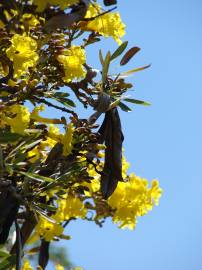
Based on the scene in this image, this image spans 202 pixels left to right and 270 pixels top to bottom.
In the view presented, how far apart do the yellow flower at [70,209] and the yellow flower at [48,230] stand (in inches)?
5.1

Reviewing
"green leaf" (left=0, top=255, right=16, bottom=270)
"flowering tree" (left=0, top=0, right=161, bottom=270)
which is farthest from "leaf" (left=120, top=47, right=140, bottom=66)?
"green leaf" (left=0, top=255, right=16, bottom=270)

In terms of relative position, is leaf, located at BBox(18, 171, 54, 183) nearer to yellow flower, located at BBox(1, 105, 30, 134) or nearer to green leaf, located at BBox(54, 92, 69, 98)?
yellow flower, located at BBox(1, 105, 30, 134)

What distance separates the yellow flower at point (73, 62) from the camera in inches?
72.6

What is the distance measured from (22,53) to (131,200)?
122cm

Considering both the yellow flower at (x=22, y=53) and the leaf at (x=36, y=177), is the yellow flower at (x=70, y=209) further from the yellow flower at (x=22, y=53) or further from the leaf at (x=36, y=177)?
the yellow flower at (x=22, y=53)

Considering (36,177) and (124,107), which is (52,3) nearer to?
(36,177)

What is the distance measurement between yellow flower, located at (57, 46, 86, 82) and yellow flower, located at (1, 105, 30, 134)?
0.19m

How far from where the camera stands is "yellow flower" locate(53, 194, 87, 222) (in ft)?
8.35

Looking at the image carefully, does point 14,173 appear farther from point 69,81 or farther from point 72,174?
point 69,81

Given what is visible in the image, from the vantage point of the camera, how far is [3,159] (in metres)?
1.77

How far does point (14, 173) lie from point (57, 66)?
0.36 m

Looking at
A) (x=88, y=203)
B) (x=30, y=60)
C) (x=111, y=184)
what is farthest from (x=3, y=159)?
(x=88, y=203)

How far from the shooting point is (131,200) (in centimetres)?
276

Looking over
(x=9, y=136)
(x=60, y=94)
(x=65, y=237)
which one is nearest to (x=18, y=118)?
(x=9, y=136)
